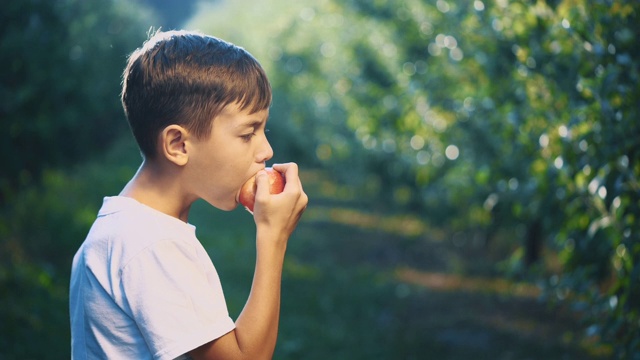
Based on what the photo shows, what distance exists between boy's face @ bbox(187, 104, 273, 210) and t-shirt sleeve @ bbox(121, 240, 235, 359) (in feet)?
0.83

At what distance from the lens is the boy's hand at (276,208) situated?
76.6 inches

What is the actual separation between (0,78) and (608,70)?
4779 millimetres

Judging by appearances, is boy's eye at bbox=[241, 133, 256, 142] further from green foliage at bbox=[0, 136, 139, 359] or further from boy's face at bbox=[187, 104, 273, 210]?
green foliage at bbox=[0, 136, 139, 359]

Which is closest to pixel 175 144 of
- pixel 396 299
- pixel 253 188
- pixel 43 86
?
pixel 253 188

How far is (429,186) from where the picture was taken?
951 centimetres

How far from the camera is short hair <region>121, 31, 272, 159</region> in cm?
194

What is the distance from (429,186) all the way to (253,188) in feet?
24.9

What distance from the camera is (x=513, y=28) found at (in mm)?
4523

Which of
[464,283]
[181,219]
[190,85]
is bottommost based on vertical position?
[464,283]

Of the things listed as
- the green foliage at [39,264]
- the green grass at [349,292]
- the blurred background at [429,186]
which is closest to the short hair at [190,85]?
the blurred background at [429,186]

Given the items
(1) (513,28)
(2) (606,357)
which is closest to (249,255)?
(2) (606,357)

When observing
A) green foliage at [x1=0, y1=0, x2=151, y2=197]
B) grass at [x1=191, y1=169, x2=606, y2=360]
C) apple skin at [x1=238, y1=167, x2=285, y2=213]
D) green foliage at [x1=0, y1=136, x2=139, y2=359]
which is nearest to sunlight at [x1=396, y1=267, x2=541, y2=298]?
grass at [x1=191, y1=169, x2=606, y2=360]

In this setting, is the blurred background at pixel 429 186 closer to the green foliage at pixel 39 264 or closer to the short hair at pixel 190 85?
the green foliage at pixel 39 264

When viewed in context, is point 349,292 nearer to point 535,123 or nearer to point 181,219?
point 535,123
